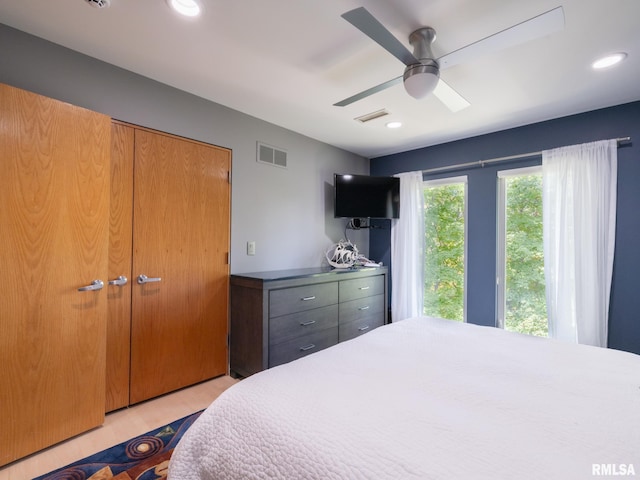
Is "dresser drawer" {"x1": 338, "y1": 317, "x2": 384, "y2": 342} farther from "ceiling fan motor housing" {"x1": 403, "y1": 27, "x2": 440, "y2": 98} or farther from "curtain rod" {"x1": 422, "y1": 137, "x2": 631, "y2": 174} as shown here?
"ceiling fan motor housing" {"x1": 403, "y1": 27, "x2": 440, "y2": 98}

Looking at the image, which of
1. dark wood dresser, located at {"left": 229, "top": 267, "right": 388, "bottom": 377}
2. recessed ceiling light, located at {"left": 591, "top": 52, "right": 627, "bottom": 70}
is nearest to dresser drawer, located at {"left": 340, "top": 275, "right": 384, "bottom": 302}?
dark wood dresser, located at {"left": 229, "top": 267, "right": 388, "bottom": 377}

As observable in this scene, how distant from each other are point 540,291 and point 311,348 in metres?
2.30

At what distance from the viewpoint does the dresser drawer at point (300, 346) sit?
248cm

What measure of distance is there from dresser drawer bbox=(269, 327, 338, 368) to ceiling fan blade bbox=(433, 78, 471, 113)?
2.14 metres

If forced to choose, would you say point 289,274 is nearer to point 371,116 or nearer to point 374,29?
point 371,116

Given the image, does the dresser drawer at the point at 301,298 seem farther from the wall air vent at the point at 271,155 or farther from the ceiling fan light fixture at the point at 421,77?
the ceiling fan light fixture at the point at 421,77

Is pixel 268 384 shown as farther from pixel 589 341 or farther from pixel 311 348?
pixel 589 341

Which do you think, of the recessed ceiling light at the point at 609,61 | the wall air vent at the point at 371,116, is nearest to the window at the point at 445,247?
the wall air vent at the point at 371,116

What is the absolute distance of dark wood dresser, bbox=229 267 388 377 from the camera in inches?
95.7

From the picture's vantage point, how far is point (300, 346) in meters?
2.66

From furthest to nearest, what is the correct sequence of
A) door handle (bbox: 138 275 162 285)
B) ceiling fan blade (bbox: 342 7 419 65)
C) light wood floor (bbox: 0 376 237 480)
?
door handle (bbox: 138 275 162 285) → light wood floor (bbox: 0 376 237 480) → ceiling fan blade (bbox: 342 7 419 65)

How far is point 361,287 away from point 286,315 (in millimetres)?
1087

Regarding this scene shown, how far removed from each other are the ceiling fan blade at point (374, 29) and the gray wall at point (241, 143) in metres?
1.69

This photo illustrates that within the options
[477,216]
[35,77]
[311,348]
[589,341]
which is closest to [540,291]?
[589,341]
